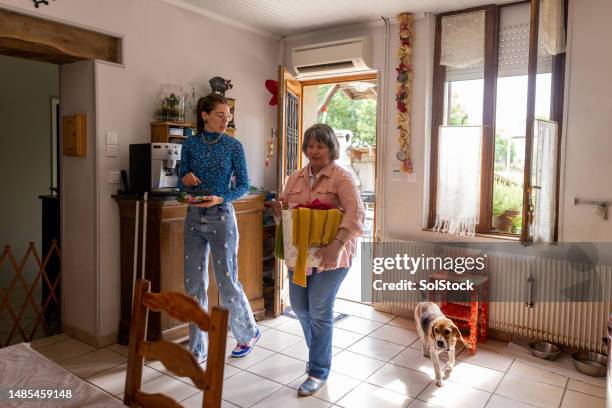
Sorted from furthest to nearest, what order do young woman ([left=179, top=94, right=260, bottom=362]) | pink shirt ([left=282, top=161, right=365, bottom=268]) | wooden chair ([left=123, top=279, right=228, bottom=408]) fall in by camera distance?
young woman ([left=179, top=94, right=260, bottom=362])
pink shirt ([left=282, top=161, right=365, bottom=268])
wooden chair ([left=123, top=279, right=228, bottom=408])

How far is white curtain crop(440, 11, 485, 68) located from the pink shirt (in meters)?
1.76

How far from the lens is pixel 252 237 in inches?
148

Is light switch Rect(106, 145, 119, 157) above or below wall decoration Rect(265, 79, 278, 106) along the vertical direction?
below

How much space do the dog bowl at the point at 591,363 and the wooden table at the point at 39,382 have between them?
9.30 ft

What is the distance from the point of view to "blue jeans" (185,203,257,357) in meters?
2.85

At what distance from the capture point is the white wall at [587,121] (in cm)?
308

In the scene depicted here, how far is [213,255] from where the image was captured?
9.63 feet

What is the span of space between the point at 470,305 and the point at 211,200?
1.96 metres

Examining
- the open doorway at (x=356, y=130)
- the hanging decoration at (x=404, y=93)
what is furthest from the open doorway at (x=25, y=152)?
the hanging decoration at (x=404, y=93)

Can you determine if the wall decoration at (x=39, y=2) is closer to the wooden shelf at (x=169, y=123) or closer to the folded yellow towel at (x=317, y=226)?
the wooden shelf at (x=169, y=123)

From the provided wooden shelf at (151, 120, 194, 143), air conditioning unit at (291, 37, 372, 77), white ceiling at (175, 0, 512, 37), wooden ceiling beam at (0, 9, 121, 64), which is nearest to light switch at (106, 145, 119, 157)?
wooden shelf at (151, 120, 194, 143)

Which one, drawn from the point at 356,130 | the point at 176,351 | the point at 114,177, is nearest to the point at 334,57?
the point at 114,177

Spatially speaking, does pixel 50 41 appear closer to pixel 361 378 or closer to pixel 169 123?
pixel 169 123

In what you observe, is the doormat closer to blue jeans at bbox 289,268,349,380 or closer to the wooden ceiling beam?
blue jeans at bbox 289,268,349,380
